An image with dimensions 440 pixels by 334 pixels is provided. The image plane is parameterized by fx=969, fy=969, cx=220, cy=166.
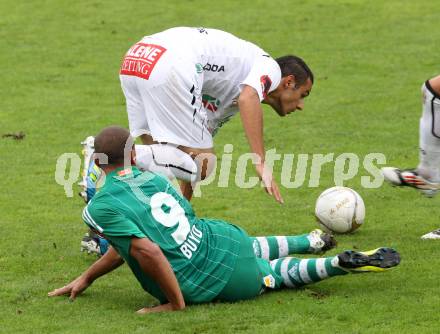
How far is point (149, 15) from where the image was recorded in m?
21.5

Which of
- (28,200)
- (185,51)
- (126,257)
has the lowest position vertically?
(28,200)

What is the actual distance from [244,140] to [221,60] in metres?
5.34

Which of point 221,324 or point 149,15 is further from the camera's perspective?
point 149,15

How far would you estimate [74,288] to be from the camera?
24.2 ft

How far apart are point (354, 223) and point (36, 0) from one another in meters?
15.5

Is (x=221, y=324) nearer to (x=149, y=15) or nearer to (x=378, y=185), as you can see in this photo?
(x=378, y=185)

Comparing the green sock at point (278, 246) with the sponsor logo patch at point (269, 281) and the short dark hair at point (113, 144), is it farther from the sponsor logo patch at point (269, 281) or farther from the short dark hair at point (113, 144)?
the short dark hair at point (113, 144)

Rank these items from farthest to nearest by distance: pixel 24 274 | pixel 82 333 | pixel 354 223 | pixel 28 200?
pixel 28 200 < pixel 354 223 < pixel 24 274 < pixel 82 333

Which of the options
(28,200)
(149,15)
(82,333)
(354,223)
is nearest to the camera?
(82,333)

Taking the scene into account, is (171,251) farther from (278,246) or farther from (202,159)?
(202,159)

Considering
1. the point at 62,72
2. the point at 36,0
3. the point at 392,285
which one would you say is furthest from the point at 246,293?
the point at 36,0

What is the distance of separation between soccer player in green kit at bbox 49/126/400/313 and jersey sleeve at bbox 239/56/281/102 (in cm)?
131

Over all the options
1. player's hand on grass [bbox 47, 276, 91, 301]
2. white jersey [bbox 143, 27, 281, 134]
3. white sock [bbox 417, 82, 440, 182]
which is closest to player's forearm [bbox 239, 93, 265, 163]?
white jersey [bbox 143, 27, 281, 134]

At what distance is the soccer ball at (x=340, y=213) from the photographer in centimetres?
914
